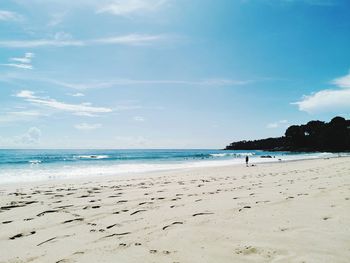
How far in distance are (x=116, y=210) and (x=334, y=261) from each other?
4705 mm

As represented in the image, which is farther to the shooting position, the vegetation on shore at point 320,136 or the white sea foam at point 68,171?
the vegetation on shore at point 320,136

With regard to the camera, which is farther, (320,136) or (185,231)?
(320,136)

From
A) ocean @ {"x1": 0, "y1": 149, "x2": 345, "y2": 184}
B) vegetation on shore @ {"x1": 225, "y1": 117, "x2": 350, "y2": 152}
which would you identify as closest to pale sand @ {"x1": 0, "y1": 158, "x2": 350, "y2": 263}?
ocean @ {"x1": 0, "y1": 149, "x2": 345, "y2": 184}

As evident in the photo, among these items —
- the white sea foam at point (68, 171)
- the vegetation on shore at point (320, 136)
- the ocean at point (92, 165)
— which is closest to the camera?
the white sea foam at point (68, 171)

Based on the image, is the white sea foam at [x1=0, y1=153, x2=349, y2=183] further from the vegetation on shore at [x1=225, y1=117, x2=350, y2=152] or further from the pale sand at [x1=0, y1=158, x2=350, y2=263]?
the vegetation on shore at [x1=225, y1=117, x2=350, y2=152]

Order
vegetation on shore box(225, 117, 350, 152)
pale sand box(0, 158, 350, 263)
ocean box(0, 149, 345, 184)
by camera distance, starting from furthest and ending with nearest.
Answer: vegetation on shore box(225, 117, 350, 152) < ocean box(0, 149, 345, 184) < pale sand box(0, 158, 350, 263)

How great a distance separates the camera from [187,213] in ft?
18.8

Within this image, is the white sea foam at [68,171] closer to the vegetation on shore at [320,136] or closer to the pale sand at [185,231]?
the pale sand at [185,231]

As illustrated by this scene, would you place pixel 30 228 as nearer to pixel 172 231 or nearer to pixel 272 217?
pixel 172 231

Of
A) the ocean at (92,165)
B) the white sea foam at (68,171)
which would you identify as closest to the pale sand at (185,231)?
the ocean at (92,165)

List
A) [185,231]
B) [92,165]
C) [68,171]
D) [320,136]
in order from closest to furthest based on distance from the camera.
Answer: [185,231] → [68,171] → [92,165] → [320,136]

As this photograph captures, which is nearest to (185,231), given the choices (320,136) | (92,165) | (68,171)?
(68,171)

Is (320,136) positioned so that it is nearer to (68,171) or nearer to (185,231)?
(68,171)

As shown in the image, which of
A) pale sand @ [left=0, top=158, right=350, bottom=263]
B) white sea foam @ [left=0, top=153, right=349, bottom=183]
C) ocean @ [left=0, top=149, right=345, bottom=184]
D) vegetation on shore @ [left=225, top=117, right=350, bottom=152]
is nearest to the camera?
pale sand @ [left=0, top=158, right=350, bottom=263]
